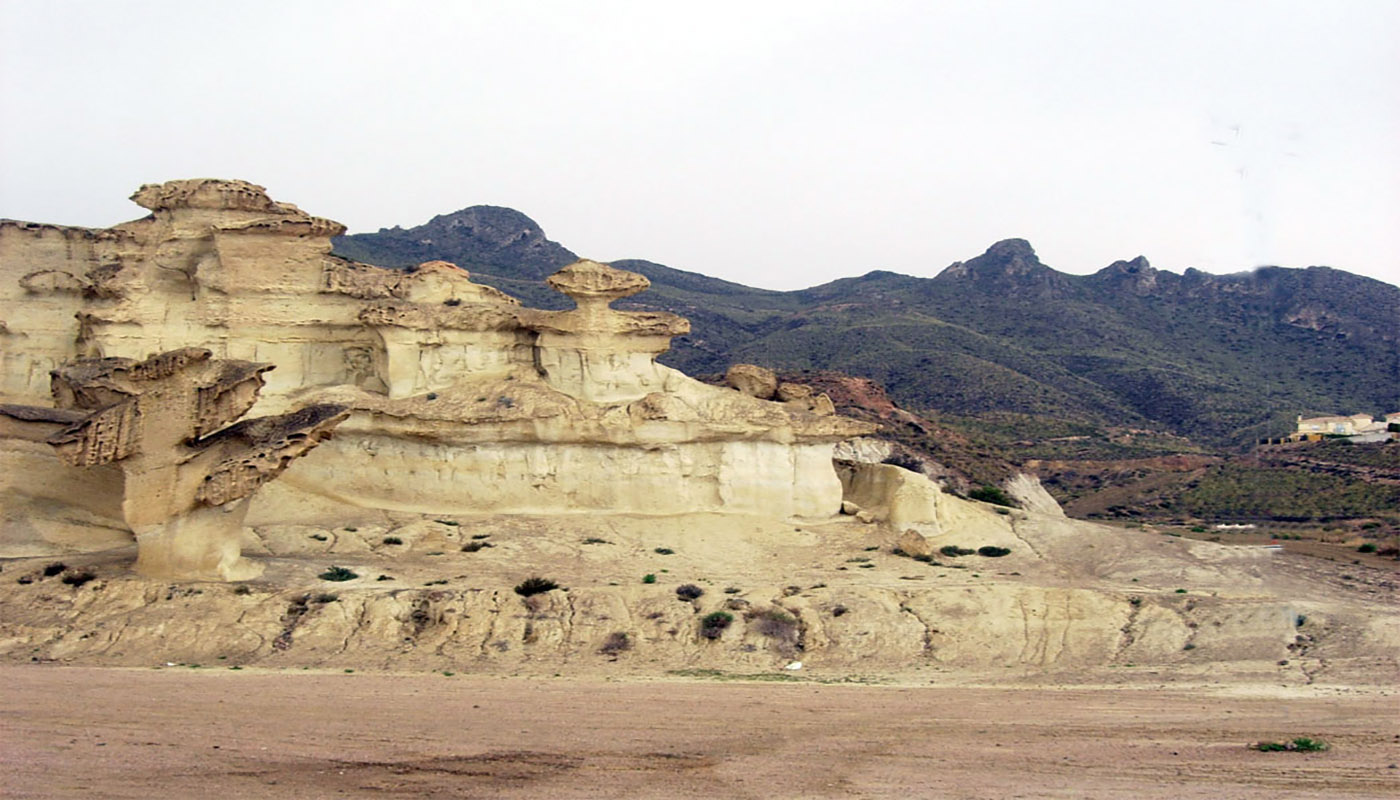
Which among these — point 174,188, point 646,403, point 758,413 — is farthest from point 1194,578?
point 174,188

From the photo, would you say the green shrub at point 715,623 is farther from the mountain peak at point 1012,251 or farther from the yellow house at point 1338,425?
the mountain peak at point 1012,251

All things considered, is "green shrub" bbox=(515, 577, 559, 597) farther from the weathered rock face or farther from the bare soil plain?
the weathered rock face

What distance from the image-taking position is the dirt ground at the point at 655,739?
Result: 11.4 meters

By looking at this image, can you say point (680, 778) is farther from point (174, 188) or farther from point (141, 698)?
point (174, 188)

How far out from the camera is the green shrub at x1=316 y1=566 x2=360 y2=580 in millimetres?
23328

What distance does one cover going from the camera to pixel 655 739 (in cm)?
1384

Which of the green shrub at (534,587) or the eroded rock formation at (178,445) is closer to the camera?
the eroded rock formation at (178,445)

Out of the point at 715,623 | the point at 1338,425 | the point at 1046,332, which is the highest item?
the point at 1046,332

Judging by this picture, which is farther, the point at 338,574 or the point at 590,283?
the point at 590,283

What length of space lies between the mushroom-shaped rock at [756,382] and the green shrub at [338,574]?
13.3 metres

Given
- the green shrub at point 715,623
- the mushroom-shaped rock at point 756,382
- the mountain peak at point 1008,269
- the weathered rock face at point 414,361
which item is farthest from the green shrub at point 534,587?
the mountain peak at point 1008,269

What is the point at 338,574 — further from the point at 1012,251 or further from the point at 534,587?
the point at 1012,251

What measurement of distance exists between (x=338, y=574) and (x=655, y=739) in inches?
481

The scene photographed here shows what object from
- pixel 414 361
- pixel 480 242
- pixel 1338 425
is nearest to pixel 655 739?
pixel 414 361
